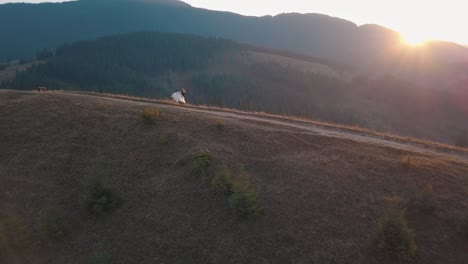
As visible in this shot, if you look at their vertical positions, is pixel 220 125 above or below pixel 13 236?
above

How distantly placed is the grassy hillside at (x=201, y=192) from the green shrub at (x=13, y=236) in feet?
0.13

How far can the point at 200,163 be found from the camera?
18.2 metres

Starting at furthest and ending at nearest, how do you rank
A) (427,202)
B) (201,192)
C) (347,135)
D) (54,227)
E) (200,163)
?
1. (347,135)
2. (200,163)
3. (201,192)
4. (54,227)
5. (427,202)

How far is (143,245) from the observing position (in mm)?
14961

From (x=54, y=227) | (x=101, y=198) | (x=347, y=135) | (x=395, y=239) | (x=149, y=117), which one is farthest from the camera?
(x=347, y=135)

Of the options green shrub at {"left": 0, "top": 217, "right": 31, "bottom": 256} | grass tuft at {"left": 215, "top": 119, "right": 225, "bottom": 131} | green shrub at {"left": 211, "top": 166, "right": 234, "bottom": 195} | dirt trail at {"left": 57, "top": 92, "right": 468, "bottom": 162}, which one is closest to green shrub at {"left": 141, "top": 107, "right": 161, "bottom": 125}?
grass tuft at {"left": 215, "top": 119, "right": 225, "bottom": 131}

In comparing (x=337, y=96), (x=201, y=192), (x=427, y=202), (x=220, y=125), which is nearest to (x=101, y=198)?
(x=201, y=192)

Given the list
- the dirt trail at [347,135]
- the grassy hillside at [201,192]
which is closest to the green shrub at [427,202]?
the grassy hillside at [201,192]

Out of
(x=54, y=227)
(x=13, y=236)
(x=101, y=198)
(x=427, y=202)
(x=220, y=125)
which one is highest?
(x=427, y=202)

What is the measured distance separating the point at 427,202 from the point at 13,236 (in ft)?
52.2

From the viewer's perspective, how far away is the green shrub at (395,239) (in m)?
13.0

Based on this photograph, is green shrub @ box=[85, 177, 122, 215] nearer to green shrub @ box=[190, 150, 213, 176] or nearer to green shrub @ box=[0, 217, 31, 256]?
green shrub @ box=[0, 217, 31, 256]

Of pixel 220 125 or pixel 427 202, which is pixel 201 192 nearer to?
pixel 220 125

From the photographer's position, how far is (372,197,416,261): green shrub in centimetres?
1298
